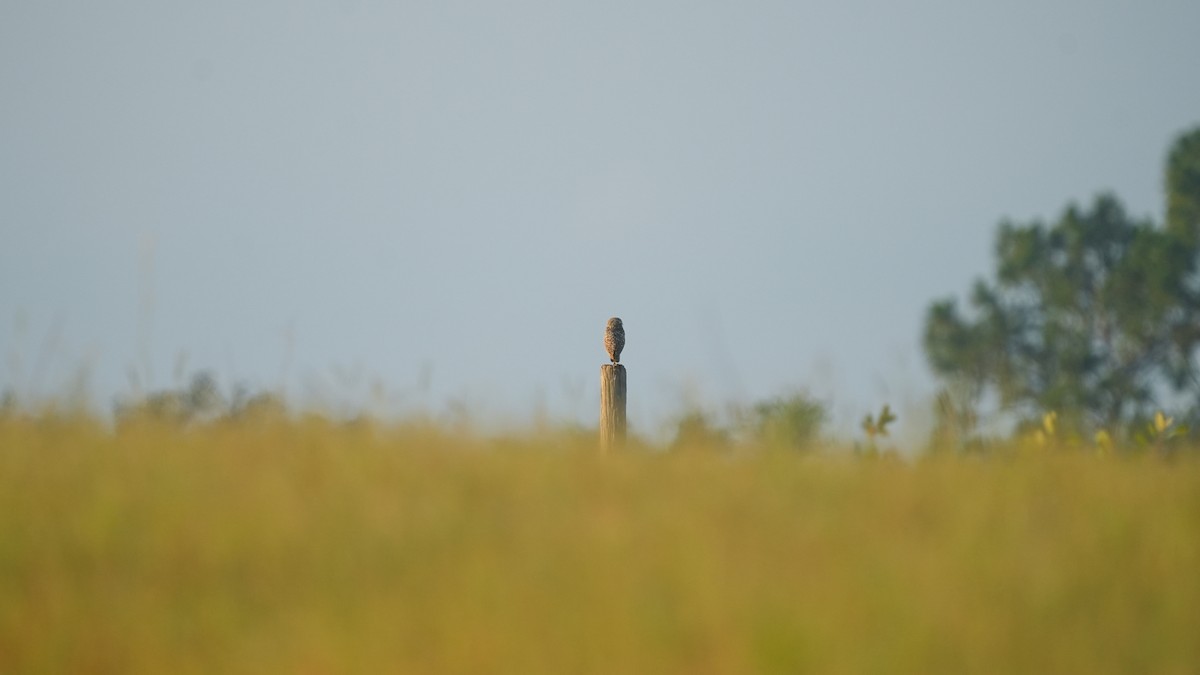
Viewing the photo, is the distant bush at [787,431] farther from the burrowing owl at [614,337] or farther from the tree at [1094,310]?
the tree at [1094,310]

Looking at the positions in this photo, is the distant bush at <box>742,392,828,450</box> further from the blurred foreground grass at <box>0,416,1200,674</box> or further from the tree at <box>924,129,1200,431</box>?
the tree at <box>924,129,1200,431</box>

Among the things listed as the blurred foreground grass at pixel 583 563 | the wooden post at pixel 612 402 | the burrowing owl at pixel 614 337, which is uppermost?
the burrowing owl at pixel 614 337

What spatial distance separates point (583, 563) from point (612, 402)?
3.83 metres

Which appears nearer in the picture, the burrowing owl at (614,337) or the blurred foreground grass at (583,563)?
the blurred foreground grass at (583,563)

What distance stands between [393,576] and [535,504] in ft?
2.88

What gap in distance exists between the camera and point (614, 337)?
1023cm

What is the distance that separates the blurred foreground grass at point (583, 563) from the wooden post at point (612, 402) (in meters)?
2.03

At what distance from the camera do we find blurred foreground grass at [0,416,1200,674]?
4.71 metres

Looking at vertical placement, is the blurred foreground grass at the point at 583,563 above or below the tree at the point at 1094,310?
below

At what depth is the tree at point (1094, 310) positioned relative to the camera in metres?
34.8

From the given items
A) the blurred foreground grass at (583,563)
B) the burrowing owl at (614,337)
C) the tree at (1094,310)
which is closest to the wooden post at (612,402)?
the burrowing owl at (614,337)

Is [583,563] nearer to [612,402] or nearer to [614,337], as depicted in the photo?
[612,402]

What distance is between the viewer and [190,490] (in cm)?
616

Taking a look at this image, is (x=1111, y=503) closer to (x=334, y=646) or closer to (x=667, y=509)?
(x=667, y=509)
